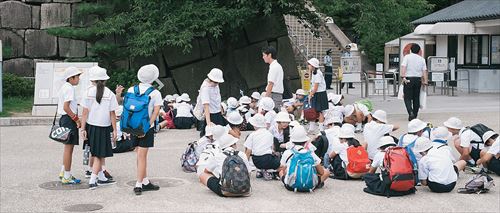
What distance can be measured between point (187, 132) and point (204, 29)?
387 cm

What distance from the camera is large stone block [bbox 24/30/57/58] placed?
20.5m

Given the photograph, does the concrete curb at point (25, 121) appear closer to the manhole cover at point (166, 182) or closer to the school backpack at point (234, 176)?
the manhole cover at point (166, 182)

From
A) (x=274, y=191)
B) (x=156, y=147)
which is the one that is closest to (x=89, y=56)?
(x=156, y=147)

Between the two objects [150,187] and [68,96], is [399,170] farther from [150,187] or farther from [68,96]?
[68,96]

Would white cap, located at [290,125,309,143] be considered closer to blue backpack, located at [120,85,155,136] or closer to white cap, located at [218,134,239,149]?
white cap, located at [218,134,239,149]

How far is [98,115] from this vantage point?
312 inches

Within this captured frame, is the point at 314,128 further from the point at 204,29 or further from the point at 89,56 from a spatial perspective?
the point at 89,56

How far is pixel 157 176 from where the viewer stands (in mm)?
9047

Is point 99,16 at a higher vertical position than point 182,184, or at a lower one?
higher

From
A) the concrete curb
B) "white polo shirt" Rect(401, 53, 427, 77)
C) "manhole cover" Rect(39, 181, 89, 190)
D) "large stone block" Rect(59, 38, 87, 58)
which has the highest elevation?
"large stone block" Rect(59, 38, 87, 58)

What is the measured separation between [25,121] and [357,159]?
986 cm

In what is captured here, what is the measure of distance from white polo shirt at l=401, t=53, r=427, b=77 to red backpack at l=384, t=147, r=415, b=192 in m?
6.08

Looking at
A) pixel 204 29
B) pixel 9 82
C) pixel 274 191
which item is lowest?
pixel 274 191

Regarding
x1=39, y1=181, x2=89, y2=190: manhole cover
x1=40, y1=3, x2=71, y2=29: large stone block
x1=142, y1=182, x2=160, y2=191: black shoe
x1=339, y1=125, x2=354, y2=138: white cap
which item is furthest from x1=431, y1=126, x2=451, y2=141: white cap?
x1=40, y1=3, x2=71, y2=29: large stone block
